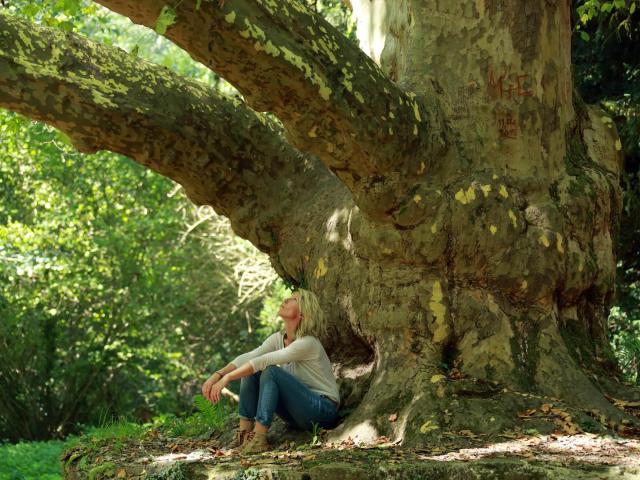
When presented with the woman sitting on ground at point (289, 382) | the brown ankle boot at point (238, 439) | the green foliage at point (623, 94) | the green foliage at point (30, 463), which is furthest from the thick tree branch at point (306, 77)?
the green foliage at point (30, 463)

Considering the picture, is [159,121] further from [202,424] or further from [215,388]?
[202,424]

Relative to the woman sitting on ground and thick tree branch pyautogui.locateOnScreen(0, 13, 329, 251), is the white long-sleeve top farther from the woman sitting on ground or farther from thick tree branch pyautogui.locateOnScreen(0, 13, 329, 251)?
thick tree branch pyautogui.locateOnScreen(0, 13, 329, 251)

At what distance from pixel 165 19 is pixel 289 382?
8.87ft

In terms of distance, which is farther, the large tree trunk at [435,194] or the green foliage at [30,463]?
the green foliage at [30,463]

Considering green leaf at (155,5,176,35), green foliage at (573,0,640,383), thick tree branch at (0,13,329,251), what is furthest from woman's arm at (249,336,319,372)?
green foliage at (573,0,640,383)

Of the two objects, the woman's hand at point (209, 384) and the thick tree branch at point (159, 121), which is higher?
the thick tree branch at point (159, 121)

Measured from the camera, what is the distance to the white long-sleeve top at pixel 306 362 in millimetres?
5945

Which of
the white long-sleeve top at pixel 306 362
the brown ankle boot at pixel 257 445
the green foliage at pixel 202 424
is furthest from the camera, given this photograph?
the green foliage at pixel 202 424

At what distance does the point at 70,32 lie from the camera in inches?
254

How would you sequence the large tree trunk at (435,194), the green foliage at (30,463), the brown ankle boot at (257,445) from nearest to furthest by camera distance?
the large tree trunk at (435,194), the brown ankle boot at (257,445), the green foliage at (30,463)

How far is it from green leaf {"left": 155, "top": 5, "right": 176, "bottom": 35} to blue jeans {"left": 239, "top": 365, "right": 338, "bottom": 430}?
2526 millimetres

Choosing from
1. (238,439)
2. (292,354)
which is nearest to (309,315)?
(292,354)

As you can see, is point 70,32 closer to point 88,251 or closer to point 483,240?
point 483,240

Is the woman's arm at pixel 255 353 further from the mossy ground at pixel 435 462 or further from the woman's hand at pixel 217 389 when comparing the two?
the mossy ground at pixel 435 462
